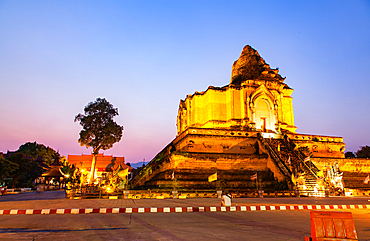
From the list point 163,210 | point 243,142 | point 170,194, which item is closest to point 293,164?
point 243,142

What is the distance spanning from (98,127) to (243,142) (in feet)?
59.8

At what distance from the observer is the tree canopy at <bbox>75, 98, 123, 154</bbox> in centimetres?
3425

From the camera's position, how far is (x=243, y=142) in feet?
97.7

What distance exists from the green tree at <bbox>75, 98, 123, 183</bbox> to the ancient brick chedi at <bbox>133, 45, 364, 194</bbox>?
6254mm

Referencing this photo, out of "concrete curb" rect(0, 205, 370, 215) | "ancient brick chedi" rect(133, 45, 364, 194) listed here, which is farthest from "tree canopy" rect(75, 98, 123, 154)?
"concrete curb" rect(0, 205, 370, 215)

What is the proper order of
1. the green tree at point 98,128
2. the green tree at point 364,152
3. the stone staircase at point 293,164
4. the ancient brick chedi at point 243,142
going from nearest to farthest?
the stone staircase at point 293,164 → the ancient brick chedi at point 243,142 → the green tree at point 98,128 → the green tree at point 364,152

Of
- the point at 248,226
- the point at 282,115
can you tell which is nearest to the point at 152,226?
the point at 248,226

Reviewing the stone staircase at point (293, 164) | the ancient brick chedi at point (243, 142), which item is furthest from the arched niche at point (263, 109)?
the stone staircase at point (293, 164)

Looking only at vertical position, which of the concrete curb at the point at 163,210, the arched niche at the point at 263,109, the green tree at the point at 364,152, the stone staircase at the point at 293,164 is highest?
the arched niche at the point at 263,109

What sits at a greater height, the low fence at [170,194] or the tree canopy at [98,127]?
the tree canopy at [98,127]

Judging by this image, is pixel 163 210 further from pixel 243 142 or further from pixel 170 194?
pixel 243 142

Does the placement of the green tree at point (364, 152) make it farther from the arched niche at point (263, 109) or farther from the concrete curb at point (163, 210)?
the concrete curb at point (163, 210)

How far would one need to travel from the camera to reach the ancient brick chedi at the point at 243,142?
78.0 ft

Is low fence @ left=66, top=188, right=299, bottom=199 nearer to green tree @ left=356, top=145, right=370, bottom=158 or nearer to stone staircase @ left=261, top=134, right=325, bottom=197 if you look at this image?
stone staircase @ left=261, top=134, right=325, bottom=197
